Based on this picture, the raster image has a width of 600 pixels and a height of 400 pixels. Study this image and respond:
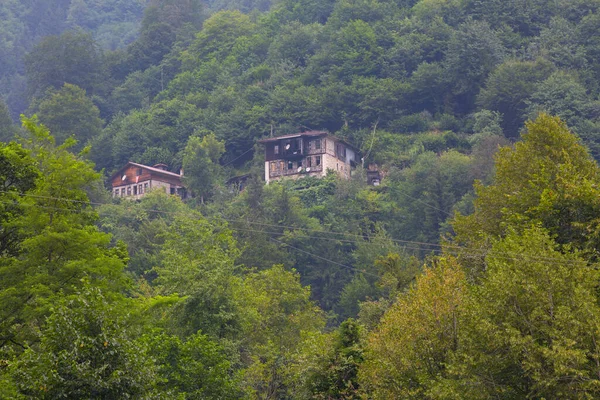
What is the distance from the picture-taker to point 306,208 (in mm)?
84750

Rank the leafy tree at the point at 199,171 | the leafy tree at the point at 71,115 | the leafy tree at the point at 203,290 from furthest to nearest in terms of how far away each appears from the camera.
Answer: the leafy tree at the point at 71,115, the leafy tree at the point at 199,171, the leafy tree at the point at 203,290

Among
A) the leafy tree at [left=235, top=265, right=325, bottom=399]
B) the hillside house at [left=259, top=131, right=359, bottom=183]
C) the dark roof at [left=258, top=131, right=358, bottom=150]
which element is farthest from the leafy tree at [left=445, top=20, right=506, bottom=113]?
the leafy tree at [left=235, top=265, right=325, bottom=399]

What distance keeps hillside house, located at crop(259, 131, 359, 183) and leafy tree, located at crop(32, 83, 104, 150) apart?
67.5 ft

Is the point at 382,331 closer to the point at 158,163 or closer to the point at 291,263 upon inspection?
the point at 291,263

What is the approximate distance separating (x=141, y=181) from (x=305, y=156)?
50.0 ft

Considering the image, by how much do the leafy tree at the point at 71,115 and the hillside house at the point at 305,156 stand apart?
20573 millimetres

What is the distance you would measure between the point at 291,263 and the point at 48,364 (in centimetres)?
4902

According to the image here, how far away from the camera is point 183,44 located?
12975 cm

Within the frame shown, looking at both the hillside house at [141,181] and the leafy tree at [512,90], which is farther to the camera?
the hillside house at [141,181]

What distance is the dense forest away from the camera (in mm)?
30234

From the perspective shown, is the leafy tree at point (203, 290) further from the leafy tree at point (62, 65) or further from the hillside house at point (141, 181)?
the leafy tree at point (62, 65)

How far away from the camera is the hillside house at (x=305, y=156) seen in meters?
94.1

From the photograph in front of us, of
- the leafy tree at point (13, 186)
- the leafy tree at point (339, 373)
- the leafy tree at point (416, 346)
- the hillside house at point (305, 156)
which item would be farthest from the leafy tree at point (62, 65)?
the leafy tree at point (416, 346)

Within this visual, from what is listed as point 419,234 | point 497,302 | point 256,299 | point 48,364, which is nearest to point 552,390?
point 497,302
